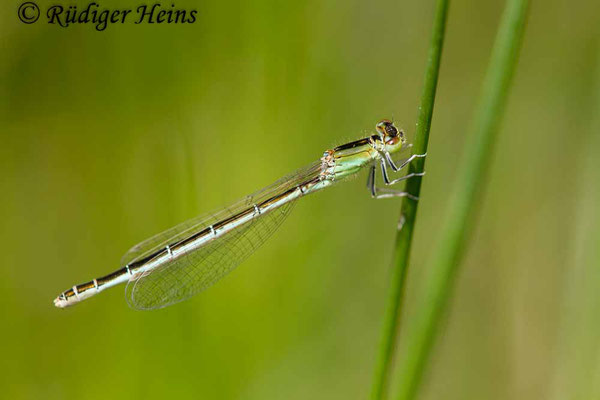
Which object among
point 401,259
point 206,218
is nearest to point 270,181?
point 206,218

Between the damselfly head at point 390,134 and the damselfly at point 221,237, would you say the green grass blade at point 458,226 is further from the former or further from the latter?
the damselfly head at point 390,134

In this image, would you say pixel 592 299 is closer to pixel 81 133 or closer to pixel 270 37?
pixel 270 37

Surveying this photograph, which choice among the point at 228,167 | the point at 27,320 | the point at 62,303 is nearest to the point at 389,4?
the point at 228,167

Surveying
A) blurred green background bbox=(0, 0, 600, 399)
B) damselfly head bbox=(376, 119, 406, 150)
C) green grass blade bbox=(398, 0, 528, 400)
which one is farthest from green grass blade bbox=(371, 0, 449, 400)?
damselfly head bbox=(376, 119, 406, 150)

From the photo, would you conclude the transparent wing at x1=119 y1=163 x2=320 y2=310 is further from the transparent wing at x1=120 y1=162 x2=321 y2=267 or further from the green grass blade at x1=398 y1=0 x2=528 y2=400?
the green grass blade at x1=398 y1=0 x2=528 y2=400

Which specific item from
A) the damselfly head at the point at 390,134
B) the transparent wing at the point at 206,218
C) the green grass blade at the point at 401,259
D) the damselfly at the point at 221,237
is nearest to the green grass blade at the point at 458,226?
the green grass blade at the point at 401,259

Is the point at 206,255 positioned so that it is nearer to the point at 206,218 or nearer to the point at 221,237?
the point at 221,237
